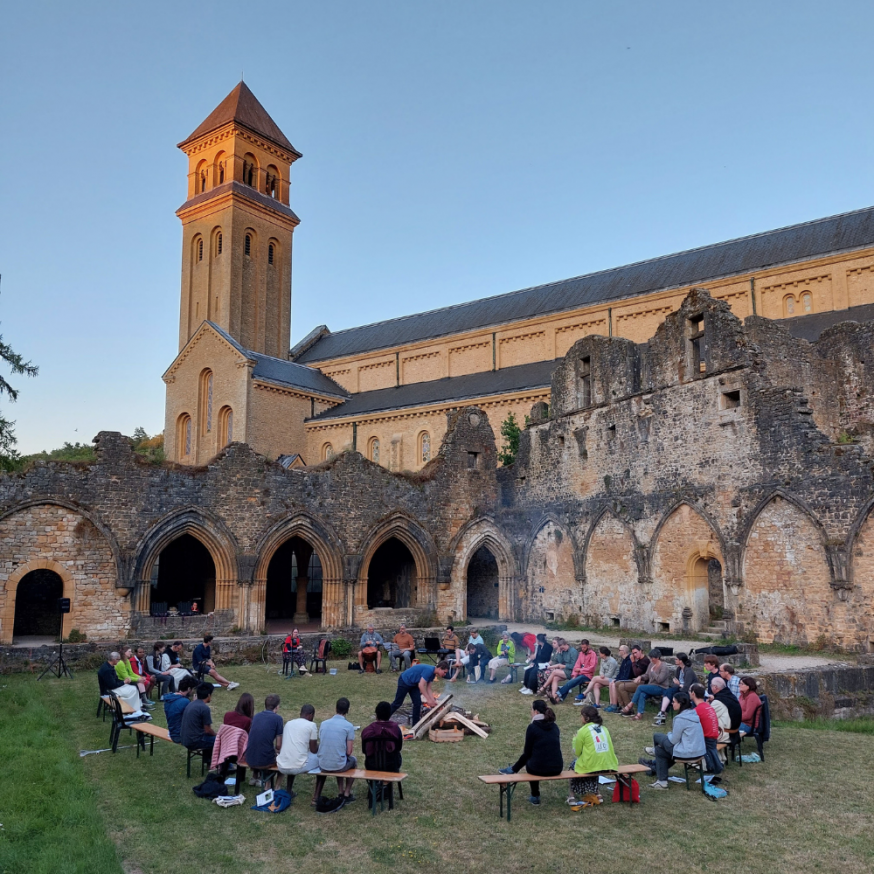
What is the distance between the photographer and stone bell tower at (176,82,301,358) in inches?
1730

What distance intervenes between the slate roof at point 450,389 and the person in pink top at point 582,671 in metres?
19.2

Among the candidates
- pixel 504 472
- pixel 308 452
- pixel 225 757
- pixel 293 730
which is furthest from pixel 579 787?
pixel 308 452

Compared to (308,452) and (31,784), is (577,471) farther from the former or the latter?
(308,452)

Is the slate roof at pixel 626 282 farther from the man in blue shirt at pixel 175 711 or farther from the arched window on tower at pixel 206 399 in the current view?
the man in blue shirt at pixel 175 711

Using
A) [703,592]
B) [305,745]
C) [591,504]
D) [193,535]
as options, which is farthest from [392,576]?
[305,745]

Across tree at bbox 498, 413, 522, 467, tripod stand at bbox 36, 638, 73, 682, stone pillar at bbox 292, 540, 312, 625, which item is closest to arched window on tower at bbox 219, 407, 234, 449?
stone pillar at bbox 292, 540, 312, 625

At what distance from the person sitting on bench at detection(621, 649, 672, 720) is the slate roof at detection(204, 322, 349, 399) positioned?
27851 millimetres

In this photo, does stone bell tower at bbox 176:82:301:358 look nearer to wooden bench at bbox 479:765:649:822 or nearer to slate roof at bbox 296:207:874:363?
slate roof at bbox 296:207:874:363

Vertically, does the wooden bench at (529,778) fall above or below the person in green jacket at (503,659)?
below

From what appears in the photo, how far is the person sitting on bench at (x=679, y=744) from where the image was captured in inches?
321

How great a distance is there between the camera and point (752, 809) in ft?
25.1

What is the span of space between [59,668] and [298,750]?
400 inches

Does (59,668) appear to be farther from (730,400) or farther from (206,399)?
(206,399)

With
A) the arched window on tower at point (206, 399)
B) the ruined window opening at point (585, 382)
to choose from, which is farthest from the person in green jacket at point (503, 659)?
the arched window on tower at point (206, 399)
